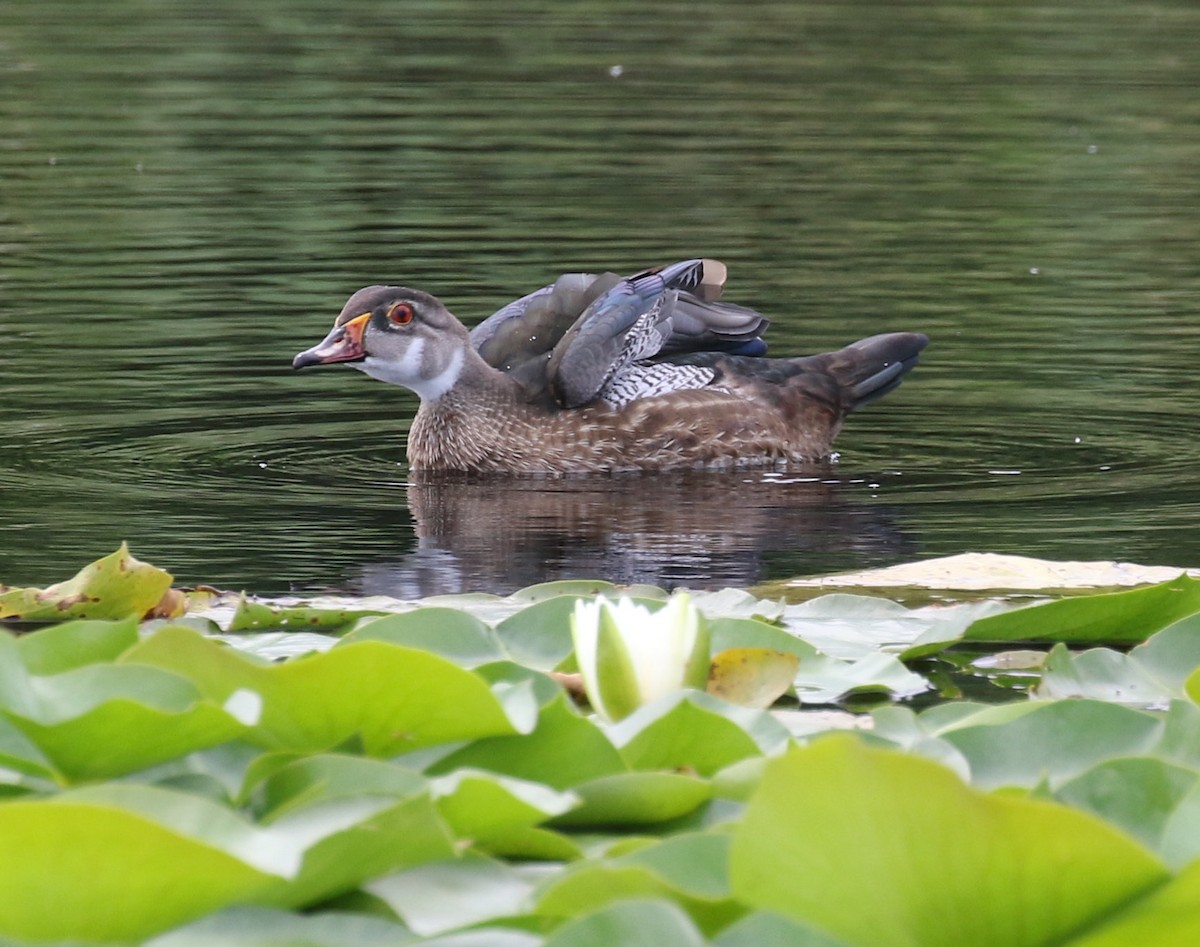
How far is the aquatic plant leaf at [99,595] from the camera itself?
175 inches

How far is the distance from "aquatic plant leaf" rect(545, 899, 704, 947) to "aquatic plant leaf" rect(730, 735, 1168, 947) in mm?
174

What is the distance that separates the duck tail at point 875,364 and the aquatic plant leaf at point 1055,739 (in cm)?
666

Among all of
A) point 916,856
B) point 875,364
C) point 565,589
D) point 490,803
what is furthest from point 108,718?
point 875,364

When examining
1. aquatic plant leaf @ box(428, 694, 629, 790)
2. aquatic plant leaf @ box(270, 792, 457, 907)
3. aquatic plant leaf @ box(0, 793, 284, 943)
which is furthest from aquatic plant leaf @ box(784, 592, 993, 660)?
aquatic plant leaf @ box(0, 793, 284, 943)

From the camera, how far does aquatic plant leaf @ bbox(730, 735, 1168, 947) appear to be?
83.7 inches

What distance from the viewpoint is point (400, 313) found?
909 centimetres

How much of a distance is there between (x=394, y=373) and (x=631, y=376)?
1.10 m

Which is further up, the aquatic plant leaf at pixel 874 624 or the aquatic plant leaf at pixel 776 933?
the aquatic plant leaf at pixel 776 933

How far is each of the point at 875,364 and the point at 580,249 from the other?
4.91m

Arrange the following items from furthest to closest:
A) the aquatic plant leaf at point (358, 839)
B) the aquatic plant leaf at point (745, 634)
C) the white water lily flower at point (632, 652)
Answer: the aquatic plant leaf at point (745, 634) → the white water lily flower at point (632, 652) → the aquatic plant leaf at point (358, 839)

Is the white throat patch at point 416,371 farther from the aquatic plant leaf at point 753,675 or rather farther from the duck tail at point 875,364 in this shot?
the aquatic plant leaf at point 753,675

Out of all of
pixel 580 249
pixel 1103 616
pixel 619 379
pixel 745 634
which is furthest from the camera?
pixel 580 249

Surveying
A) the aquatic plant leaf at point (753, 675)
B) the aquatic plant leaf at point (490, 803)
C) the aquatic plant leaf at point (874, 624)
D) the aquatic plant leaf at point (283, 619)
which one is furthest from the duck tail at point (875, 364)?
the aquatic plant leaf at point (490, 803)

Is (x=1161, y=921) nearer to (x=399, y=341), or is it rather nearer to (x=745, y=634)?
(x=745, y=634)
